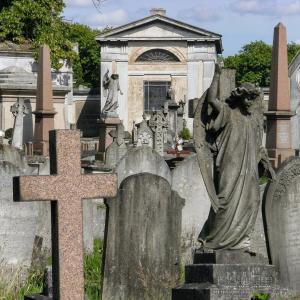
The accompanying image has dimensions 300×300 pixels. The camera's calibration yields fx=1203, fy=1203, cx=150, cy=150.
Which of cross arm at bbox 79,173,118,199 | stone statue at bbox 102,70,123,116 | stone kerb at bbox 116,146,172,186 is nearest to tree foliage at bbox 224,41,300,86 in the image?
stone statue at bbox 102,70,123,116

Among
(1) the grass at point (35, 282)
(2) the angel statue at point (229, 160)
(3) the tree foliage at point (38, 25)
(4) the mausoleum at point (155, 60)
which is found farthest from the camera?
(4) the mausoleum at point (155, 60)

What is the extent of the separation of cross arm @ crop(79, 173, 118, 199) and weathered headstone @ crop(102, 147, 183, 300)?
2.61 metres

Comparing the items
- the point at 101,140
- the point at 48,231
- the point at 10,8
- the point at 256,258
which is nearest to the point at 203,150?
the point at 256,258

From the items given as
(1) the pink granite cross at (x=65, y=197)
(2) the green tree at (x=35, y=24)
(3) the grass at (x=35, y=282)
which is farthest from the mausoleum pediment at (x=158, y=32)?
(1) the pink granite cross at (x=65, y=197)

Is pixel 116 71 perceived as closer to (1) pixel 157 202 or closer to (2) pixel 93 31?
(2) pixel 93 31

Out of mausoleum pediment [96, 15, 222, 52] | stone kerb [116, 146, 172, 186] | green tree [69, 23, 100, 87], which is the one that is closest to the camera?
stone kerb [116, 146, 172, 186]

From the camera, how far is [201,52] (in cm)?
6178

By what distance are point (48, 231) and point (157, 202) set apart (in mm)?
2284

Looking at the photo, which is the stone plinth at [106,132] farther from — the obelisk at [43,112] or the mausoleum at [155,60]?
the mausoleum at [155,60]

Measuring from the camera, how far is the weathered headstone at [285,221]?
12.0 m

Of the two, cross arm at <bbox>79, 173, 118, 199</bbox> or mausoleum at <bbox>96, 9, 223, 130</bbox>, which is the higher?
mausoleum at <bbox>96, 9, 223, 130</bbox>

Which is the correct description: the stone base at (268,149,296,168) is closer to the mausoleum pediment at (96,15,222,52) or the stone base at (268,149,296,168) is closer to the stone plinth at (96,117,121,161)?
the stone plinth at (96,117,121,161)

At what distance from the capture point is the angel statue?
10289mm

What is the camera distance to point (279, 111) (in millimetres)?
25500
